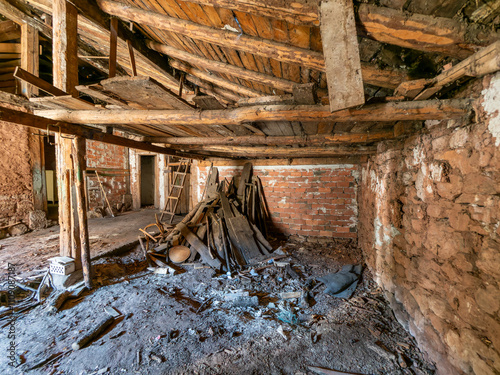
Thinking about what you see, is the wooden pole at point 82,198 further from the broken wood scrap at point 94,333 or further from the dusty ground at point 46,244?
the dusty ground at point 46,244

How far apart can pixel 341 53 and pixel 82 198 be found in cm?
331

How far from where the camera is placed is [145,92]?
1675mm

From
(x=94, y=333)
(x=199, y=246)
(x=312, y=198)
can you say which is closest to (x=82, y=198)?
(x=94, y=333)

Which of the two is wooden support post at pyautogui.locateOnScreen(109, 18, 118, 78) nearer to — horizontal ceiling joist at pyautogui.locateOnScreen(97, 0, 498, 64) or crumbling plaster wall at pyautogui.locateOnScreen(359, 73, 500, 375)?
horizontal ceiling joist at pyautogui.locateOnScreen(97, 0, 498, 64)

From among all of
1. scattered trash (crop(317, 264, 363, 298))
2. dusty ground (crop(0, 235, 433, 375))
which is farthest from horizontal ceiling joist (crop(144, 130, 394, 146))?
dusty ground (crop(0, 235, 433, 375))

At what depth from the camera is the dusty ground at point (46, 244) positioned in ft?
10.9

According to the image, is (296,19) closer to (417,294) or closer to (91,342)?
(417,294)

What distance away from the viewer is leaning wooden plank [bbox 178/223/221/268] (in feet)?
12.5

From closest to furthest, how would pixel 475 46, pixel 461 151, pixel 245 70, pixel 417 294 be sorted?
1. pixel 475 46
2. pixel 461 151
3. pixel 417 294
4. pixel 245 70

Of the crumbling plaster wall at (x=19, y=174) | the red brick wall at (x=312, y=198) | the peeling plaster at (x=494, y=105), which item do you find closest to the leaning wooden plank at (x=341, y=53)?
the peeling plaster at (x=494, y=105)

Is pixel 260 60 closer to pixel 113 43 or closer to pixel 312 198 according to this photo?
pixel 113 43

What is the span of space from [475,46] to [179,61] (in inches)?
120

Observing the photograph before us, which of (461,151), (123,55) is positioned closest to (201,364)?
(461,151)

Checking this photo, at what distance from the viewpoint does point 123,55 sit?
294cm
